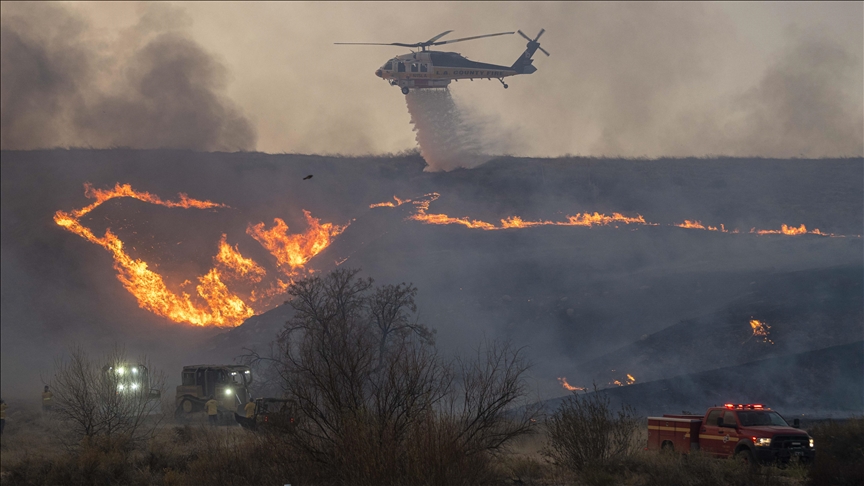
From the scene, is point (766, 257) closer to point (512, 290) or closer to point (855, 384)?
point (512, 290)

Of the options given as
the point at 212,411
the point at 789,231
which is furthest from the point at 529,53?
the point at 212,411

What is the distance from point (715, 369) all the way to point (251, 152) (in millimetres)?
68986

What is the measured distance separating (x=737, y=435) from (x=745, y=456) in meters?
0.62

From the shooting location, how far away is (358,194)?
286 feet

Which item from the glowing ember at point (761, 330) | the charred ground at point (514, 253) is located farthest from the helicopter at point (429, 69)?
the glowing ember at point (761, 330)

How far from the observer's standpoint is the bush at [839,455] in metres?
19.5

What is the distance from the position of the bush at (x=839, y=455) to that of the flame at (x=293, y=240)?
5966cm

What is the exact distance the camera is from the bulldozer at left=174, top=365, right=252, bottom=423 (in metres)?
36.8

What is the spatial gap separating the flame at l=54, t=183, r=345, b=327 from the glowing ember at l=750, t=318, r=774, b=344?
153 feet

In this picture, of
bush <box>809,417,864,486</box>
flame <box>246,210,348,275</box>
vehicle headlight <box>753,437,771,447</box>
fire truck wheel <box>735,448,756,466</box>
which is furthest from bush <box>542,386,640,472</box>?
flame <box>246,210,348,275</box>

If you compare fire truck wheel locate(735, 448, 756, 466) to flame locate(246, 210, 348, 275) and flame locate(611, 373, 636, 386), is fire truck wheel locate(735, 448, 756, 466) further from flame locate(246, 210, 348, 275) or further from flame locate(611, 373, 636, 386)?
flame locate(246, 210, 348, 275)

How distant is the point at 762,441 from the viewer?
65.7 feet

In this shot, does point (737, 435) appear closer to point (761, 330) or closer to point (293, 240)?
point (761, 330)

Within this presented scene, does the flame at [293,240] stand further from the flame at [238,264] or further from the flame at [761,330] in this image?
the flame at [761,330]
